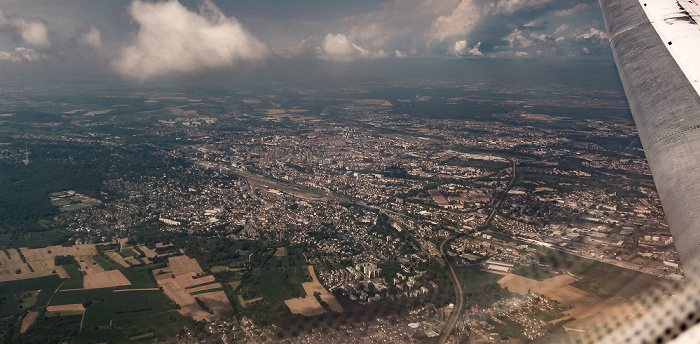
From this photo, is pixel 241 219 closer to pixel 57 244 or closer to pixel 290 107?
pixel 57 244

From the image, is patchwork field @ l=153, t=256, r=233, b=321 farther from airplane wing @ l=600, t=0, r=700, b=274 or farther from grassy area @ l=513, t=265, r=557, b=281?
airplane wing @ l=600, t=0, r=700, b=274

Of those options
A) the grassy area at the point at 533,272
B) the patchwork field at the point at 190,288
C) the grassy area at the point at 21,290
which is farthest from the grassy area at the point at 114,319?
the grassy area at the point at 533,272

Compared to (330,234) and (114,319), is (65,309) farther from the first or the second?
(330,234)

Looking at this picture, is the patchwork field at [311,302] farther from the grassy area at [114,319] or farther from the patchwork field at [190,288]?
the grassy area at [114,319]

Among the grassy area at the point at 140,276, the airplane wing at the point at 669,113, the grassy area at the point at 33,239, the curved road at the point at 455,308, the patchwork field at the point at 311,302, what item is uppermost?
the airplane wing at the point at 669,113

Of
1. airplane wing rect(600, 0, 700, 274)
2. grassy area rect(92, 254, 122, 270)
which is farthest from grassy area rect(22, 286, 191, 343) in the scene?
airplane wing rect(600, 0, 700, 274)

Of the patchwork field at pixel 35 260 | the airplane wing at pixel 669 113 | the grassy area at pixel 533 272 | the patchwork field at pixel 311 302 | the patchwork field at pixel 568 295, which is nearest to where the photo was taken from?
the airplane wing at pixel 669 113

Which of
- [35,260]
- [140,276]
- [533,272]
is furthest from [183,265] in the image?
[533,272]
